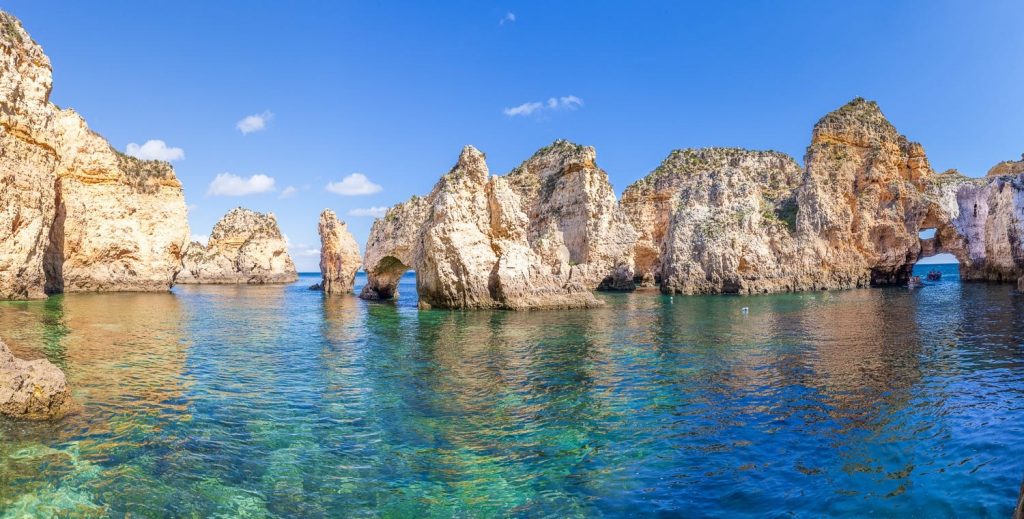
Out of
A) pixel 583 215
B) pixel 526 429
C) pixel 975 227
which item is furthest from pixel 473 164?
pixel 975 227

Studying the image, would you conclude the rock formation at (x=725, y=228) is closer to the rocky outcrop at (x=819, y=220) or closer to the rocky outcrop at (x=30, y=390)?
the rocky outcrop at (x=819, y=220)

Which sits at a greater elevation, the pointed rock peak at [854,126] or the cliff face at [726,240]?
the pointed rock peak at [854,126]

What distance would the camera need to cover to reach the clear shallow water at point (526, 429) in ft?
23.9

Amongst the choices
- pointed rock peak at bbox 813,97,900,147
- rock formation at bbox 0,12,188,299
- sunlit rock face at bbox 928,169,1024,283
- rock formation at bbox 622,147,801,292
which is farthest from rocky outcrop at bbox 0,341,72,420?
pointed rock peak at bbox 813,97,900,147

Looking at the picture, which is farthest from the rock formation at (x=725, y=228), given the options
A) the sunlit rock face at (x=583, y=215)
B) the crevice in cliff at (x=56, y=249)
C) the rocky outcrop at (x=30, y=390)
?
the crevice in cliff at (x=56, y=249)

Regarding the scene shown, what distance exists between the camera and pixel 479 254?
34750 mm

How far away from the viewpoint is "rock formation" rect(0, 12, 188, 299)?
112 feet

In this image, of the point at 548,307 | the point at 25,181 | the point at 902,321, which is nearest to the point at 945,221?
the point at 902,321

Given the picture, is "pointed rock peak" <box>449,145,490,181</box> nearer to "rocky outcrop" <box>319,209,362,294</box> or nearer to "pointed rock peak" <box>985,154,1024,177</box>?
"rocky outcrop" <box>319,209,362,294</box>

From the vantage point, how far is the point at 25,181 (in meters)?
34.8

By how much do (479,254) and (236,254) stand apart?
84.2 m

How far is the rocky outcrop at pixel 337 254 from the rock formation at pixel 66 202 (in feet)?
47.3

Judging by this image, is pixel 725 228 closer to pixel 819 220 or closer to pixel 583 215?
pixel 819 220

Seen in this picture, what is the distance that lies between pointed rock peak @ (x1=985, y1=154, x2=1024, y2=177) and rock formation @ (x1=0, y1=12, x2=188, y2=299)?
329 ft
